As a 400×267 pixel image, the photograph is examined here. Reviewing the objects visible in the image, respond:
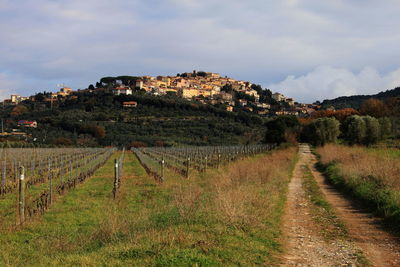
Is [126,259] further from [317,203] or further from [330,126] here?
[330,126]

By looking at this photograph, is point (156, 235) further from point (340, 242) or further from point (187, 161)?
point (187, 161)

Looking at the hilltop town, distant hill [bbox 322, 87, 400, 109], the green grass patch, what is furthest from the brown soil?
the hilltop town

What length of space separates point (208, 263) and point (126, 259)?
1.24m

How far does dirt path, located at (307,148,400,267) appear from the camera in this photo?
6.79m

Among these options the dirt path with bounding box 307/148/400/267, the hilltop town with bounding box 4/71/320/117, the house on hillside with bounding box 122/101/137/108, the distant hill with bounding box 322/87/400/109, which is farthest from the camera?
the hilltop town with bounding box 4/71/320/117

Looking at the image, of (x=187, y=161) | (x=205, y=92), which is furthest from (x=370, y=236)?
(x=205, y=92)

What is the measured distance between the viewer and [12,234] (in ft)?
28.8

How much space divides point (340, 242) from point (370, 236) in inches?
37.9

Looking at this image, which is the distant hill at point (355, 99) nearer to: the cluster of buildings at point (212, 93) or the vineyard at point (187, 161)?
the cluster of buildings at point (212, 93)

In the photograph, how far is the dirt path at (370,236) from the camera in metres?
6.79

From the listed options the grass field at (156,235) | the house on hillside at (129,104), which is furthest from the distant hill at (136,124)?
the grass field at (156,235)

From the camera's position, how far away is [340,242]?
25.7 ft

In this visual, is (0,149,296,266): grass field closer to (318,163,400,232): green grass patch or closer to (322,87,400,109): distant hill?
(318,163,400,232): green grass patch

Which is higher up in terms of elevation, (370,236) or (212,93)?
(212,93)
